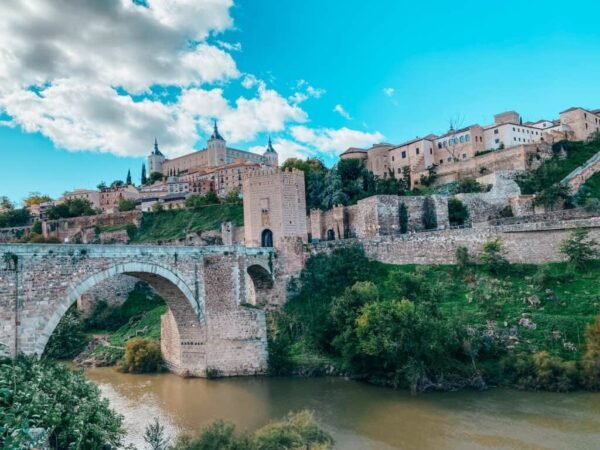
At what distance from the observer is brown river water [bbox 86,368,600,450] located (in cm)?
1262

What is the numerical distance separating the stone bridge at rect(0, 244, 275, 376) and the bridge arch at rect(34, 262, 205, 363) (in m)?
0.03

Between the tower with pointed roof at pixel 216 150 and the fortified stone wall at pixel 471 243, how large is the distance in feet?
215

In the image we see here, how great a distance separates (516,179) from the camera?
3478 centimetres

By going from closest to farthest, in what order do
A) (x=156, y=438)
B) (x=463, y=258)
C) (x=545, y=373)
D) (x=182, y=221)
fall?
(x=156, y=438), (x=545, y=373), (x=463, y=258), (x=182, y=221)

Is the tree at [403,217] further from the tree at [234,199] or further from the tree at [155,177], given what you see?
the tree at [155,177]

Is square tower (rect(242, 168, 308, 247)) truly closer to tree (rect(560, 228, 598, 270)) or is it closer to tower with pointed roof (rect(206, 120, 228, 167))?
tree (rect(560, 228, 598, 270))

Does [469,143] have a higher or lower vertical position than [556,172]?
higher

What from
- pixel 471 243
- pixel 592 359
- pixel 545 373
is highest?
pixel 471 243

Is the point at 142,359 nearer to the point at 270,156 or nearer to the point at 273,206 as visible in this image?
the point at 273,206

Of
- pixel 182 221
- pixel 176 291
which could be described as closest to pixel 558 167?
pixel 176 291

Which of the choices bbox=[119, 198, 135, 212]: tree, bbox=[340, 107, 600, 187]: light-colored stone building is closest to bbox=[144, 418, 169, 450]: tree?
bbox=[340, 107, 600, 187]: light-colored stone building

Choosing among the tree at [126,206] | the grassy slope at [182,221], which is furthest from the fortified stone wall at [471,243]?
the tree at [126,206]

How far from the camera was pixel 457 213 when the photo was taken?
108 feet

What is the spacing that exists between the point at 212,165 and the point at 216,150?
11.6 ft
